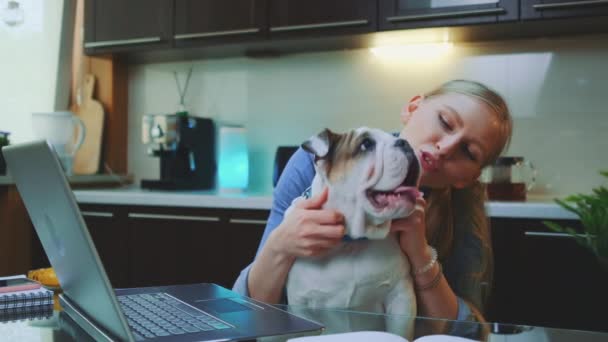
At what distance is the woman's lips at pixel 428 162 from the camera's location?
921 mm

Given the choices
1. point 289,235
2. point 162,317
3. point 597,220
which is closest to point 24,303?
point 162,317

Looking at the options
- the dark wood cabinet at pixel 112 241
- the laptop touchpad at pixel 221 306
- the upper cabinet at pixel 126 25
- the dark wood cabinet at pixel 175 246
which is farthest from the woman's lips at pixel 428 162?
the upper cabinet at pixel 126 25

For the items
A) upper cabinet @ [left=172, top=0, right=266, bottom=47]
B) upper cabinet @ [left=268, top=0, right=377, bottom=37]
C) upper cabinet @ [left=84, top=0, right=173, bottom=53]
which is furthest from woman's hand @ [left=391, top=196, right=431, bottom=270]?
upper cabinet @ [left=84, top=0, right=173, bottom=53]

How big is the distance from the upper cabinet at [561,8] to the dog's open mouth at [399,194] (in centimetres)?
155

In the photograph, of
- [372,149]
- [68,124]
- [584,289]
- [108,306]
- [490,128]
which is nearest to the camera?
[108,306]

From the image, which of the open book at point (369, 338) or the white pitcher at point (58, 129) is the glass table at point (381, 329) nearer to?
the open book at point (369, 338)

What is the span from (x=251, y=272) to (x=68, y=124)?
2073 millimetres

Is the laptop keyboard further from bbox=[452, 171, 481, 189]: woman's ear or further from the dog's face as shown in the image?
bbox=[452, 171, 481, 189]: woman's ear

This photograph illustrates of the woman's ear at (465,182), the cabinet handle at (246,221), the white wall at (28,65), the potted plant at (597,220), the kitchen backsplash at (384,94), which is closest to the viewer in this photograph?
the woman's ear at (465,182)

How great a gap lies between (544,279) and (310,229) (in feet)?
4.44

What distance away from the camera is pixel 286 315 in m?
0.84

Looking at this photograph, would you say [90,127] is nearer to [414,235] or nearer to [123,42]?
[123,42]

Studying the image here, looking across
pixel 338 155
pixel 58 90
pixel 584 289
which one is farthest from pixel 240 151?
pixel 338 155

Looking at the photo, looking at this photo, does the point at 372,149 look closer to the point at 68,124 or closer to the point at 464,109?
the point at 464,109
